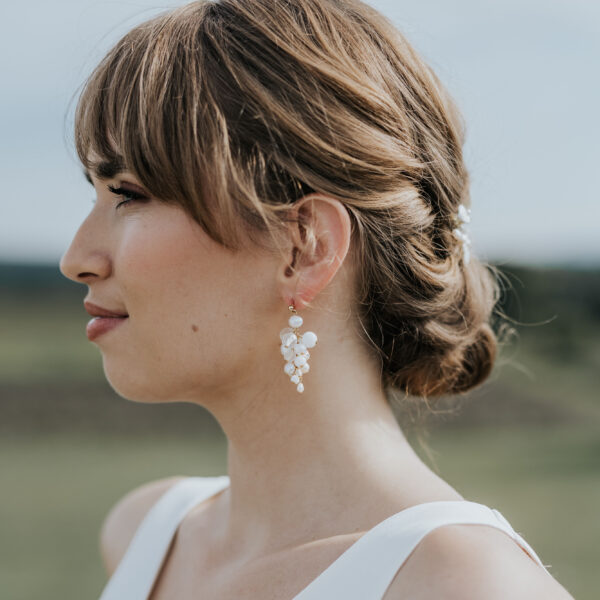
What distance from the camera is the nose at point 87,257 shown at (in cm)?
194

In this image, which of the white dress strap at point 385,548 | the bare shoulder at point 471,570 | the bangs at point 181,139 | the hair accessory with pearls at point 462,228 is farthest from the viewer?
the hair accessory with pearls at point 462,228

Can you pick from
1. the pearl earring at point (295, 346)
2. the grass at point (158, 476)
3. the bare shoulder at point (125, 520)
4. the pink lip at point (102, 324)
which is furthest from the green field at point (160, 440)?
the pink lip at point (102, 324)

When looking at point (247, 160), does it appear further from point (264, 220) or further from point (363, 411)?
point (363, 411)

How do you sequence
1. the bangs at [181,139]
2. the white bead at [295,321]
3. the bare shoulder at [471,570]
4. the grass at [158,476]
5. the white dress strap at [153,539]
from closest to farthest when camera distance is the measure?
the bare shoulder at [471,570]
the bangs at [181,139]
the white bead at [295,321]
the white dress strap at [153,539]
the grass at [158,476]

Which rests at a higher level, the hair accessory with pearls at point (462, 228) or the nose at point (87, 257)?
the nose at point (87, 257)

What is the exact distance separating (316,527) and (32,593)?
213 inches

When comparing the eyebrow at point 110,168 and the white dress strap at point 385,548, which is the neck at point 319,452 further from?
the eyebrow at point 110,168

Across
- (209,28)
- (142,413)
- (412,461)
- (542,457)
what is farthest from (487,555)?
(142,413)

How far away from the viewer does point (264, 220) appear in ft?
5.98

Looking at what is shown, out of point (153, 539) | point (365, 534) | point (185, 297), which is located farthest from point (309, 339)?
point (153, 539)

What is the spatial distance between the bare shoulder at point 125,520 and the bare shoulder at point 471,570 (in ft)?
3.92

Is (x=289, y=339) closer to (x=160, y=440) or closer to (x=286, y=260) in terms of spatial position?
(x=286, y=260)

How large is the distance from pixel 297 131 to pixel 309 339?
1.58 feet

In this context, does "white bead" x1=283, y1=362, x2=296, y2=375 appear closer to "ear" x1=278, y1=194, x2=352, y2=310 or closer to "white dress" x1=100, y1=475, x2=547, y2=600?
"ear" x1=278, y1=194, x2=352, y2=310
